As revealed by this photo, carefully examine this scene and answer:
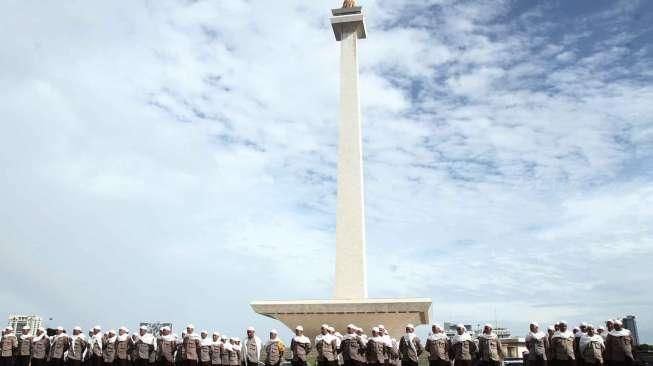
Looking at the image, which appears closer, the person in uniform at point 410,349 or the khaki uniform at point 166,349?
the person in uniform at point 410,349

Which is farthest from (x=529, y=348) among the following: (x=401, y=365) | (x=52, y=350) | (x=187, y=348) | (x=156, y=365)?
(x=52, y=350)

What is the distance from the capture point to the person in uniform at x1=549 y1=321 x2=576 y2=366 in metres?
11.7

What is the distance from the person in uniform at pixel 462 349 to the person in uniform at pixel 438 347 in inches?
5.8

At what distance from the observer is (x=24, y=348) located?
14.3 meters

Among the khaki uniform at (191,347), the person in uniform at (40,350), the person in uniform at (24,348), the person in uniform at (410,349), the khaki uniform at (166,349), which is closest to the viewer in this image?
the person in uniform at (410,349)

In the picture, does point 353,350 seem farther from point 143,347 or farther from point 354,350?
point 143,347

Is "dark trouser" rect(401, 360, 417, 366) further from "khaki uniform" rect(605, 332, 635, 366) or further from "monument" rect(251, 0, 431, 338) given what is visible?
"monument" rect(251, 0, 431, 338)

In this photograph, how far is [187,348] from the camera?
42.9 feet

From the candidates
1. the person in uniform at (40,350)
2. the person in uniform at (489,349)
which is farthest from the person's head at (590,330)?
the person in uniform at (40,350)

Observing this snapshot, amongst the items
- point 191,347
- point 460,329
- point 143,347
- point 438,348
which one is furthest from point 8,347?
point 460,329

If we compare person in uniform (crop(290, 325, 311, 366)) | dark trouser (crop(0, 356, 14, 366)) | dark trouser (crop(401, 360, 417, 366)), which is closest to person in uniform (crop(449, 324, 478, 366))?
dark trouser (crop(401, 360, 417, 366))

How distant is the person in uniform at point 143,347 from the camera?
43.5 ft

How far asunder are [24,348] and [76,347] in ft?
5.96

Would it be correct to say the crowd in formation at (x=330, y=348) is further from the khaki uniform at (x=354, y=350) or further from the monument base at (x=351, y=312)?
the monument base at (x=351, y=312)
